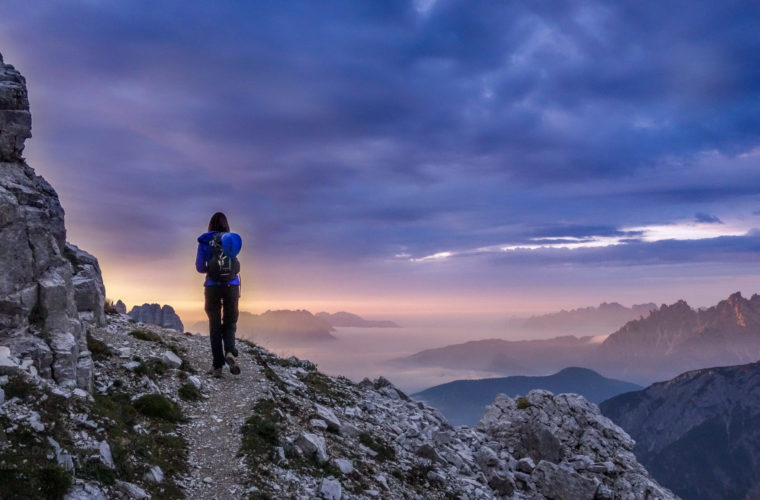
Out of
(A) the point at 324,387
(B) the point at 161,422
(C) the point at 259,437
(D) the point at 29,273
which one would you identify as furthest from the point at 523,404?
(D) the point at 29,273

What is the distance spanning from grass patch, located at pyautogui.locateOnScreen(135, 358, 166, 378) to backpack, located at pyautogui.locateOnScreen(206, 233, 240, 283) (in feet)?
13.2

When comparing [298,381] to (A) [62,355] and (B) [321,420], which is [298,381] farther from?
(A) [62,355]

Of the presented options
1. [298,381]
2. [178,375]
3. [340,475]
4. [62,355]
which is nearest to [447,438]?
[298,381]

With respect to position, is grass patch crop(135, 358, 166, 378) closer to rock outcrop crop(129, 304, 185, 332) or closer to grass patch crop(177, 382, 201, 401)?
grass patch crop(177, 382, 201, 401)

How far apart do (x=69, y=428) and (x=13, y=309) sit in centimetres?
474

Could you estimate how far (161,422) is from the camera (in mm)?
15062

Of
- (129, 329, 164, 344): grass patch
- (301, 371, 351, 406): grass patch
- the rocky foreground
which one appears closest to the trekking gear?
the rocky foreground

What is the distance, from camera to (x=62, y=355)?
14.1 meters

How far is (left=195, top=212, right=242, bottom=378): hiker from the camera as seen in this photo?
19.1 m

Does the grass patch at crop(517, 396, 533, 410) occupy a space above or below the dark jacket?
below

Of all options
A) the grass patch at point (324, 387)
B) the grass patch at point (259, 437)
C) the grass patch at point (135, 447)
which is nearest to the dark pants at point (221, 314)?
→ the grass patch at point (135, 447)

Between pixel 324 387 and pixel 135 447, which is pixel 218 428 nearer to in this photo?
pixel 135 447

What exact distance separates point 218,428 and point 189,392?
106 inches

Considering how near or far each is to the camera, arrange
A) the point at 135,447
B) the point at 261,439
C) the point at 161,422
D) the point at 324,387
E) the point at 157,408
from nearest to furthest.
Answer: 1. the point at 135,447
2. the point at 261,439
3. the point at 161,422
4. the point at 157,408
5. the point at 324,387
